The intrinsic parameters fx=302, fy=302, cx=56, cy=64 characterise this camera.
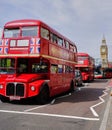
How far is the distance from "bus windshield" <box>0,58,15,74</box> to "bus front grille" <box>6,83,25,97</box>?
83 cm

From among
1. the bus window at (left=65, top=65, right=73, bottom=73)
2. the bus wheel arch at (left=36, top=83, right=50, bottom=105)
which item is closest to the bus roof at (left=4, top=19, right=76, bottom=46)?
the bus wheel arch at (left=36, top=83, right=50, bottom=105)

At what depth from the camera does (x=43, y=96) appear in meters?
15.1

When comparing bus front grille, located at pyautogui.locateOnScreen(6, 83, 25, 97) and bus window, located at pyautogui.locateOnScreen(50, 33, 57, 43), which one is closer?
bus front grille, located at pyautogui.locateOnScreen(6, 83, 25, 97)

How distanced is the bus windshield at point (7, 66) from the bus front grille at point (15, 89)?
2.71ft

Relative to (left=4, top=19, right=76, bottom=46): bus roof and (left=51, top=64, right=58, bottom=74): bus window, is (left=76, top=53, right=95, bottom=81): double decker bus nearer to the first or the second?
(left=51, top=64, right=58, bottom=74): bus window

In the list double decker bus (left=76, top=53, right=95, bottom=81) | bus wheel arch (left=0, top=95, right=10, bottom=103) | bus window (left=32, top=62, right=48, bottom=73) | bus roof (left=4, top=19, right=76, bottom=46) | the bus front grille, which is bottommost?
bus wheel arch (left=0, top=95, right=10, bottom=103)

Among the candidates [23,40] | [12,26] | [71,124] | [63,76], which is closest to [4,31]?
[12,26]

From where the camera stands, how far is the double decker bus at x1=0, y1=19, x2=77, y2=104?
1462 centimetres

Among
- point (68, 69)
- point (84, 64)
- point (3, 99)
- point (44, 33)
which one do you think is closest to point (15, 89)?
point (3, 99)

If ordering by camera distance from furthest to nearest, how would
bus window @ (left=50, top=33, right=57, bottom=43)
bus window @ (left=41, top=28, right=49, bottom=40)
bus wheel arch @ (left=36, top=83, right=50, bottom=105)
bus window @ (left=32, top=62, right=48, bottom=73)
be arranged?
1. bus window @ (left=50, top=33, right=57, bottom=43)
2. bus window @ (left=32, top=62, right=48, bottom=73)
3. bus window @ (left=41, top=28, right=49, bottom=40)
4. bus wheel arch @ (left=36, top=83, right=50, bottom=105)

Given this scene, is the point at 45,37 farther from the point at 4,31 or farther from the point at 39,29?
the point at 4,31

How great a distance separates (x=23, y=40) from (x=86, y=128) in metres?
7.55

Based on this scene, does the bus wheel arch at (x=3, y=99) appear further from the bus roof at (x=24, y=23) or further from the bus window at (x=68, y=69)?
the bus window at (x=68, y=69)

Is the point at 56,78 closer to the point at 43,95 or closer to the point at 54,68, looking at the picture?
the point at 54,68
